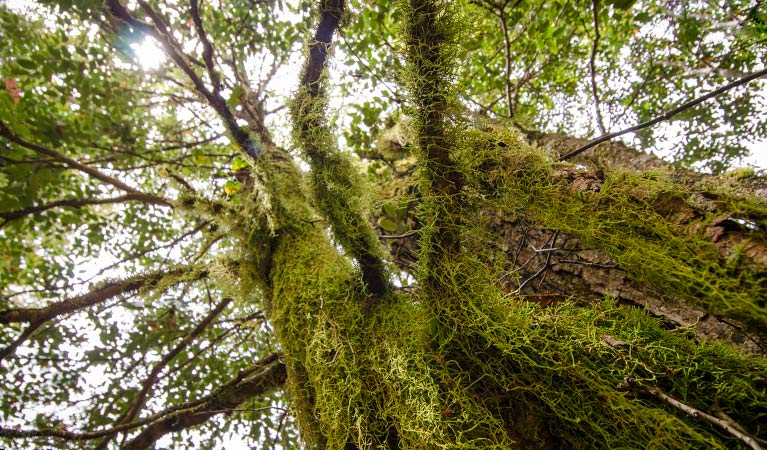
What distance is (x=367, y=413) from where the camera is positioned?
1193mm

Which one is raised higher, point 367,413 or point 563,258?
point 563,258

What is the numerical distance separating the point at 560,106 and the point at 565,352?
3773 millimetres

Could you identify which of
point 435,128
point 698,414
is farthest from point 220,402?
point 698,414

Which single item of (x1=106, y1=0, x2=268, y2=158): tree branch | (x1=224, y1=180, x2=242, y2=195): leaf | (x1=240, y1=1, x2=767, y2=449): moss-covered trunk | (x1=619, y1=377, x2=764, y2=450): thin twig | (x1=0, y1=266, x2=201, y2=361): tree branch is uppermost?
(x1=106, y1=0, x2=268, y2=158): tree branch

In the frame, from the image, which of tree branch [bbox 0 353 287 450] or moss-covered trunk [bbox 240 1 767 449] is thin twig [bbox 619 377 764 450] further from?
tree branch [bbox 0 353 287 450]

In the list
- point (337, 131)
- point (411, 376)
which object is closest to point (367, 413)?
point (411, 376)

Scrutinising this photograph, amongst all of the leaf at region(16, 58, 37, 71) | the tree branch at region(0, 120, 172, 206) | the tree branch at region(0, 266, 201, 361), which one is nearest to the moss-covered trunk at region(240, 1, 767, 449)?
the tree branch at region(0, 266, 201, 361)

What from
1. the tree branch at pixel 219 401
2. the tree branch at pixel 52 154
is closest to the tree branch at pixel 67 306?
the tree branch at pixel 52 154

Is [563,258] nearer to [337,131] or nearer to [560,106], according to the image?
[337,131]

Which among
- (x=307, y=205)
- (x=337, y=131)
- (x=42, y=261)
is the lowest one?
(x=337, y=131)

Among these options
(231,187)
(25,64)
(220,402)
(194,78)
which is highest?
(25,64)

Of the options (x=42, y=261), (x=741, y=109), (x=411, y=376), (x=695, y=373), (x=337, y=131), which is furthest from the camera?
(x=42, y=261)

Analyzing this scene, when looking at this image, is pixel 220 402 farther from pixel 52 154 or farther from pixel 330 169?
pixel 52 154

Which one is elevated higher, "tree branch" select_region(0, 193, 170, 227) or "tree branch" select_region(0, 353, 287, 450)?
"tree branch" select_region(0, 193, 170, 227)
